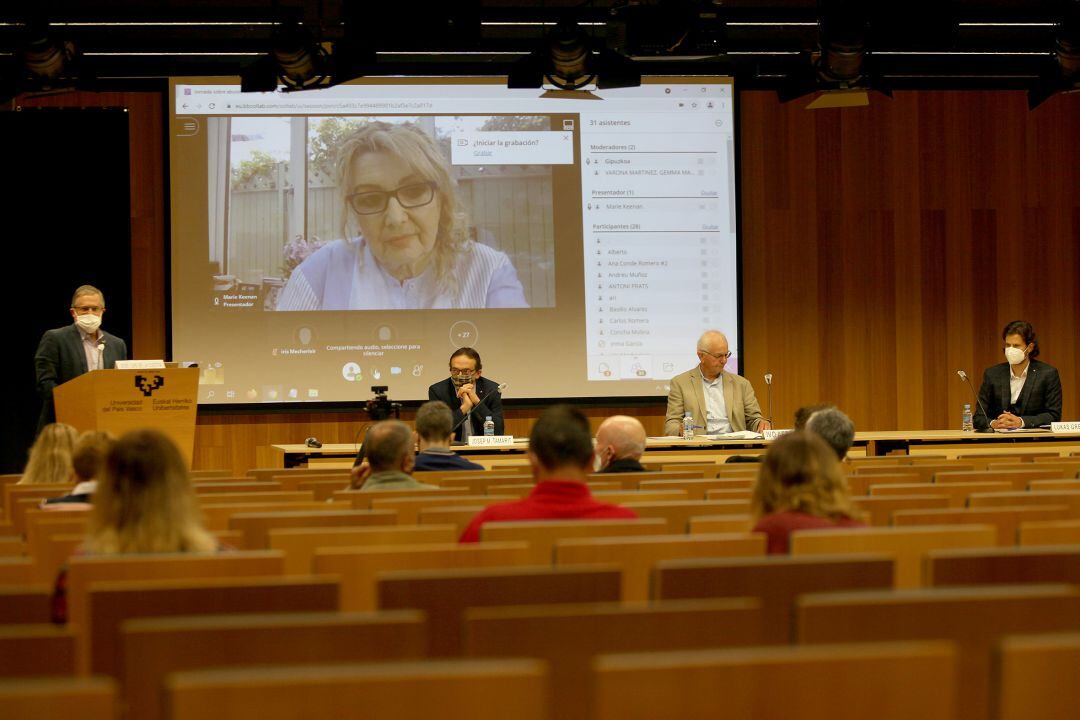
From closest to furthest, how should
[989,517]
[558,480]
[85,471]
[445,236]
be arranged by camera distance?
[989,517] < [558,480] < [85,471] < [445,236]

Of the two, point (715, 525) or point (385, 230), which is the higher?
point (385, 230)

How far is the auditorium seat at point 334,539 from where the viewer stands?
8.50 feet

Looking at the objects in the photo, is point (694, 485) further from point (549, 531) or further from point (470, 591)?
point (470, 591)

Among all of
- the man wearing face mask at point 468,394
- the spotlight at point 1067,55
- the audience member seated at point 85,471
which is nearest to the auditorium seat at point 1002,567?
the audience member seated at point 85,471

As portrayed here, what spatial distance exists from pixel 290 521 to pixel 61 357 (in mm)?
4657

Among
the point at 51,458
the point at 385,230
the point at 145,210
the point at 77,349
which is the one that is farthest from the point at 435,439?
the point at 145,210

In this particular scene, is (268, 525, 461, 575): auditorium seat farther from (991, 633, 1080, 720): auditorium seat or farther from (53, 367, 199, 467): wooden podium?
(53, 367, 199, 467): wooden podium

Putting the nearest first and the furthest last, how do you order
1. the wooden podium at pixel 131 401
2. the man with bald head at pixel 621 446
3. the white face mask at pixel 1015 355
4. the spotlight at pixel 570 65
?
the man with bald head at pixel 621 446
the wooden podium at pixel 131 401
the spotlight at pixel 570 65
the white face mask at pixel 1015 355

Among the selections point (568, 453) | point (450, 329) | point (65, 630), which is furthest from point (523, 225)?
point (65, 630)

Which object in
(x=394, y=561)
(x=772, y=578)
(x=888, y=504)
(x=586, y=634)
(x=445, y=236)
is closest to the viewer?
(x=586, y=634)

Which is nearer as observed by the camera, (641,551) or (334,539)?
(641,551)

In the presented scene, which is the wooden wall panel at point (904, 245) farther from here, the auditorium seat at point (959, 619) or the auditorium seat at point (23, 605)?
the auditorium seat at point (23, 605)

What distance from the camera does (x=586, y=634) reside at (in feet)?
5.58

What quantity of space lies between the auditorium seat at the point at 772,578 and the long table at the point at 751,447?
506 cm
